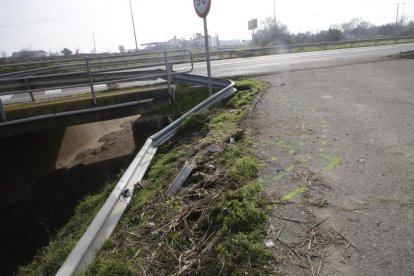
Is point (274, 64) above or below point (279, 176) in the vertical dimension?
above

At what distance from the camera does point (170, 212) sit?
12.3ft

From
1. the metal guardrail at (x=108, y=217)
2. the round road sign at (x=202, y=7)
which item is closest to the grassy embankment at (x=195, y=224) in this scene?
the metal guardrail at (x=108, y=217)

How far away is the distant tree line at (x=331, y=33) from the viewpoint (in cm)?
4588

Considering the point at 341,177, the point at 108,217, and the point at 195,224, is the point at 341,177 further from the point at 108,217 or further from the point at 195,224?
the point at 108,217

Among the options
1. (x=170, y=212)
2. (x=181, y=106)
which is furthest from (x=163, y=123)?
(x=170, y=212)

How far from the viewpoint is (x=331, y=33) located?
46188 mm

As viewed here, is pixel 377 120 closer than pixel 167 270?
No

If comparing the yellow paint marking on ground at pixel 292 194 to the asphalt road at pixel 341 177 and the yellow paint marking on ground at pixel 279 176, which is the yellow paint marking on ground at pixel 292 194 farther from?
the yellow paint marking on ground at pixel 279 176

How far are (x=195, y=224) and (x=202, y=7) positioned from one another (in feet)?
18.7

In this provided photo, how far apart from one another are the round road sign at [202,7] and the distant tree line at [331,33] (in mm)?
37169

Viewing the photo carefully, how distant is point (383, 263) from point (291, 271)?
74 cm

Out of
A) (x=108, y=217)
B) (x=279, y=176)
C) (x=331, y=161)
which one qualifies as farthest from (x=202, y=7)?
(x=108, y=217)

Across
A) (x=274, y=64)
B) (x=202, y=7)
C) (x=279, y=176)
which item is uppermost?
(x=202, y=7)

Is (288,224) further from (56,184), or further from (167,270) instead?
(56,184)
